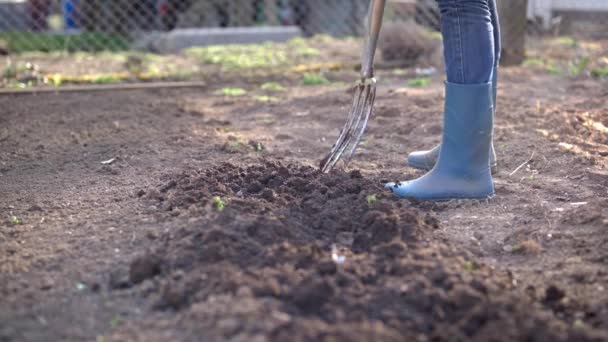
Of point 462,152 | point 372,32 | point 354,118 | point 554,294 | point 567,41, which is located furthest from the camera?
point 567,41

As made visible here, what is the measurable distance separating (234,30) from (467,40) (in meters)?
5.73

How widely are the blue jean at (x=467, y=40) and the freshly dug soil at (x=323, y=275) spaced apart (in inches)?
22.5

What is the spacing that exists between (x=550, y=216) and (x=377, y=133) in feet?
5.10

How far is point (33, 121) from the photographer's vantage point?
4.43 m

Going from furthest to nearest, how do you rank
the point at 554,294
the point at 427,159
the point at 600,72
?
the point at 600,72, the point at 427,159, the point at 554,294

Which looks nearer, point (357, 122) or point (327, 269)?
point (327, 269)

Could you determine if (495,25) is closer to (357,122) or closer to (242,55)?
(357,122)

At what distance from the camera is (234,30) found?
8.19 meters

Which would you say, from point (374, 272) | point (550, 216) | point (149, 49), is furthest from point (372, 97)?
point (149, 49)

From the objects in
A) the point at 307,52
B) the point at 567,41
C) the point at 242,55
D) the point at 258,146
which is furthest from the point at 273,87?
the point at 567,41

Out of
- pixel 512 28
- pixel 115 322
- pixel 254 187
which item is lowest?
pixel 115 322

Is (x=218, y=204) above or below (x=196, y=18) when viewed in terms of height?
below

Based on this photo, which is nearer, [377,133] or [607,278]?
[607,278]

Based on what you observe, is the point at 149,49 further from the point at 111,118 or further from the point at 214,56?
the point at 111,118
